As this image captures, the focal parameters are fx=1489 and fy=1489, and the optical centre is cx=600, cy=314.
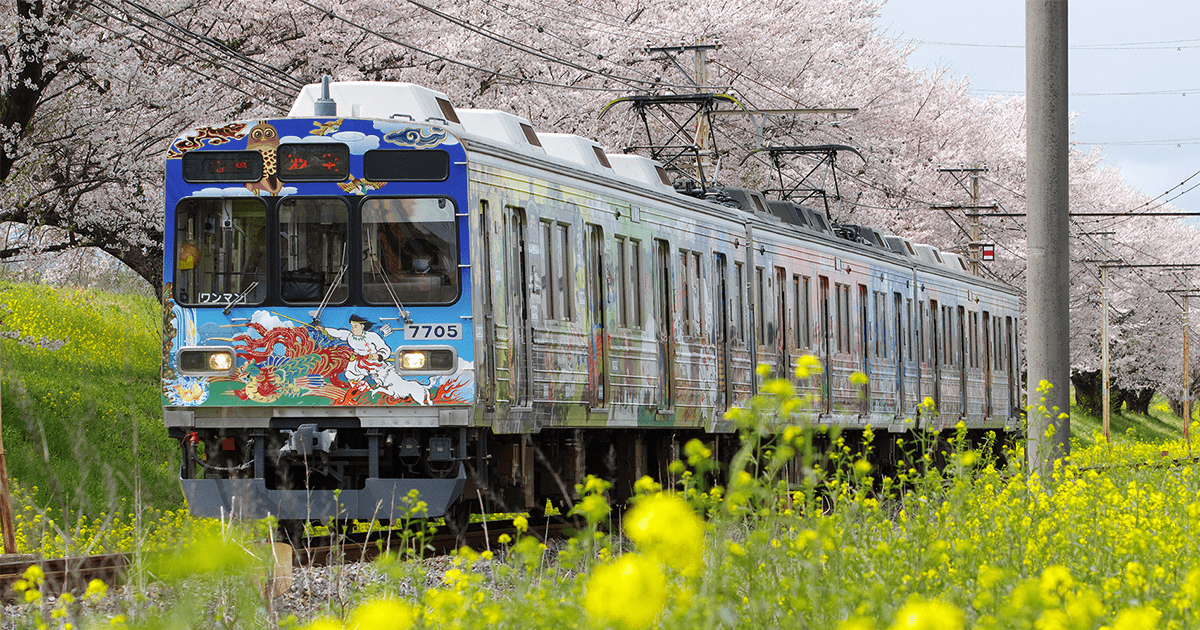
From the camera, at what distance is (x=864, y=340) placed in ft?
52.9

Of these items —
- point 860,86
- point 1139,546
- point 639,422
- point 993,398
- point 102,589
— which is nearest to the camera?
point 102,589

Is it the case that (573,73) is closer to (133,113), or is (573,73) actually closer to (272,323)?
(133,113)

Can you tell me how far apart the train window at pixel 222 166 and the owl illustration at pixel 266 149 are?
0.10ft

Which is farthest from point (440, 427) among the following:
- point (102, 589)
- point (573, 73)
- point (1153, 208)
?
point (1153, 208)

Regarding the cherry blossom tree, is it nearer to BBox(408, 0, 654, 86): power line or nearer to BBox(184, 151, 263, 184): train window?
BBox(408, 0, 654, 86): power line

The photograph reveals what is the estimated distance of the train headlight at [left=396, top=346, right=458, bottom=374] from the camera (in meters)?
8.50

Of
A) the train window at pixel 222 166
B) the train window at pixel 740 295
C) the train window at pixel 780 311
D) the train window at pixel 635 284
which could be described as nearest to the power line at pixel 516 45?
the train window at pixel 780 311

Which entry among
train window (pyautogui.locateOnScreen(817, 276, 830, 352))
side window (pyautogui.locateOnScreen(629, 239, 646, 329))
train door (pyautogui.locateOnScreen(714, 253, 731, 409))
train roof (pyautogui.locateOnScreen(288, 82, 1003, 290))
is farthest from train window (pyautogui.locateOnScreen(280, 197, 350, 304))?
train window (pyautogui.locateOnScreen(817, 276, 830, 352))

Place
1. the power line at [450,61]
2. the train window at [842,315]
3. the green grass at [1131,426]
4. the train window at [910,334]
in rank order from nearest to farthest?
the train window at [842,315] < the train window at [910,334] < the power line at [450,61] < the green grass at [1131,426]

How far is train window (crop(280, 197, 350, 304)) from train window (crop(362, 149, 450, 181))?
0.28 metres

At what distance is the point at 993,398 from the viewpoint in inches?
824

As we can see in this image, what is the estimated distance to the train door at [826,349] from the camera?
14.7m

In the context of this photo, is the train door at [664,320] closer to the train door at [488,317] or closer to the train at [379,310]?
the train at [379,310]

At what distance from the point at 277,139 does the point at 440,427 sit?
1.98 metres
